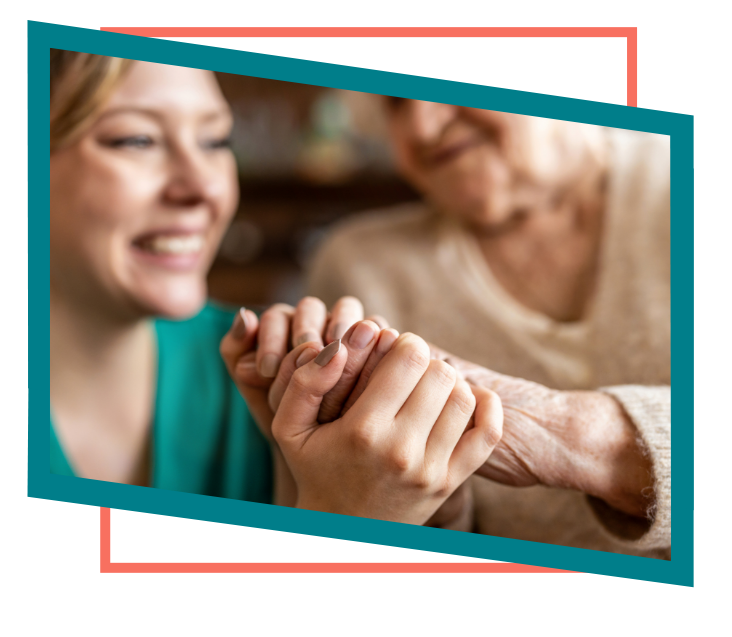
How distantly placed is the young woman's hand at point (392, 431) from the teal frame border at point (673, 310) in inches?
2.1

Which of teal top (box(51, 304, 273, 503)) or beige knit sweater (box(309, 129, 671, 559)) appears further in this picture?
teal top (box(51, 304, 273, 503))

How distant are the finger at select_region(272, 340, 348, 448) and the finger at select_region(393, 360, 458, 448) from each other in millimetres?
61

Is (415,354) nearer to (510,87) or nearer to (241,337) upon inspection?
(241,337)

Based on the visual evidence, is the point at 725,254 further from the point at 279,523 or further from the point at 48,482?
the point at 48,482

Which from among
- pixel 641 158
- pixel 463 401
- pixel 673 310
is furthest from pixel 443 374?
pixel 641 158

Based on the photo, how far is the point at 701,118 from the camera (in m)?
0.53

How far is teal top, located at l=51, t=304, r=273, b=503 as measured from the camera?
0.77 m

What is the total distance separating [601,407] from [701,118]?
30 cm

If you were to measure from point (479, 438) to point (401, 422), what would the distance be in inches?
2.8

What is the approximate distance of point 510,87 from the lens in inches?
23.1

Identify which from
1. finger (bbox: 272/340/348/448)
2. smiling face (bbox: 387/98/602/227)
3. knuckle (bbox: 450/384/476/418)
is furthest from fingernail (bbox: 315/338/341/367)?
smiling face (bbox: 387/98/602/227)

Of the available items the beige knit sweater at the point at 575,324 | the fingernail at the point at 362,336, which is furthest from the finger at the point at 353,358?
the beige knit sweater at the point at 575,324

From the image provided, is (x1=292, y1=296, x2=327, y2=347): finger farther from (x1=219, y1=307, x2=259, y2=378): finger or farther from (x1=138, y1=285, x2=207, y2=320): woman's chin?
(x1=138, y1=285, x2=207, y2=320): woman's chin
